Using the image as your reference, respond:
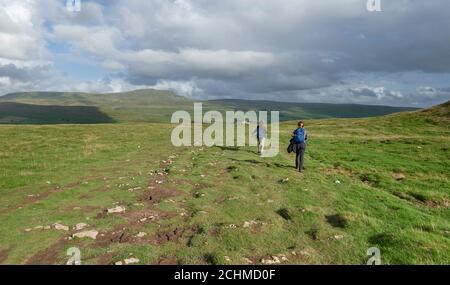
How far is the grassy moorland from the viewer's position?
39.0ft

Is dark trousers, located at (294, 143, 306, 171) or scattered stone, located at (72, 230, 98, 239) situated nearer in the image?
scattered stone, located at (72, 230, 98, 239)

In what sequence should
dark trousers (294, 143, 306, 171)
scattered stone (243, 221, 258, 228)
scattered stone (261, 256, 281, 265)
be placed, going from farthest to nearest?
dark trousers (294, 143, 306, 171) → scattered stone (243, 221, 258, 228) → scattered stone (261, 256, 281, 265)

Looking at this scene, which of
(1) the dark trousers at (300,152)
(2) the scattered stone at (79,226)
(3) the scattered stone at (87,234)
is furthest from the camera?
(1) the dark trousers at (300,152)

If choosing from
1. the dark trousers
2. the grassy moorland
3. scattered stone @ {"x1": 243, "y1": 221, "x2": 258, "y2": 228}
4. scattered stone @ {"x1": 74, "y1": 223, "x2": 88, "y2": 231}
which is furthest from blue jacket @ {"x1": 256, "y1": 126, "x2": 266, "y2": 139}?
scattered stone @ {"x1": 74, "y1": 223, "x2": 88, "y2": 231}

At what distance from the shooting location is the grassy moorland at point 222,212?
11.9 metres

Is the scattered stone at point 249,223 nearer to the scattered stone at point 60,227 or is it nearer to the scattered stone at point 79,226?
the scattered stone at point 79,226

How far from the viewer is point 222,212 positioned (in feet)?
53.1

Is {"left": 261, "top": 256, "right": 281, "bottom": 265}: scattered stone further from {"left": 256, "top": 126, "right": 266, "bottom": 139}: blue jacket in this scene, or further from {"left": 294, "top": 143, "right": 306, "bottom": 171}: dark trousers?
{"left": 256, "top": 126, "right": 266, "bottom": 139}: blue jacket

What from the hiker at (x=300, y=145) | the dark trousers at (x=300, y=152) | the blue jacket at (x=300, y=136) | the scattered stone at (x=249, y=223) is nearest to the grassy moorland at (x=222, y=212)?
the scattered stone at (x=249, y=223)

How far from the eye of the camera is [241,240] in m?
12.8
